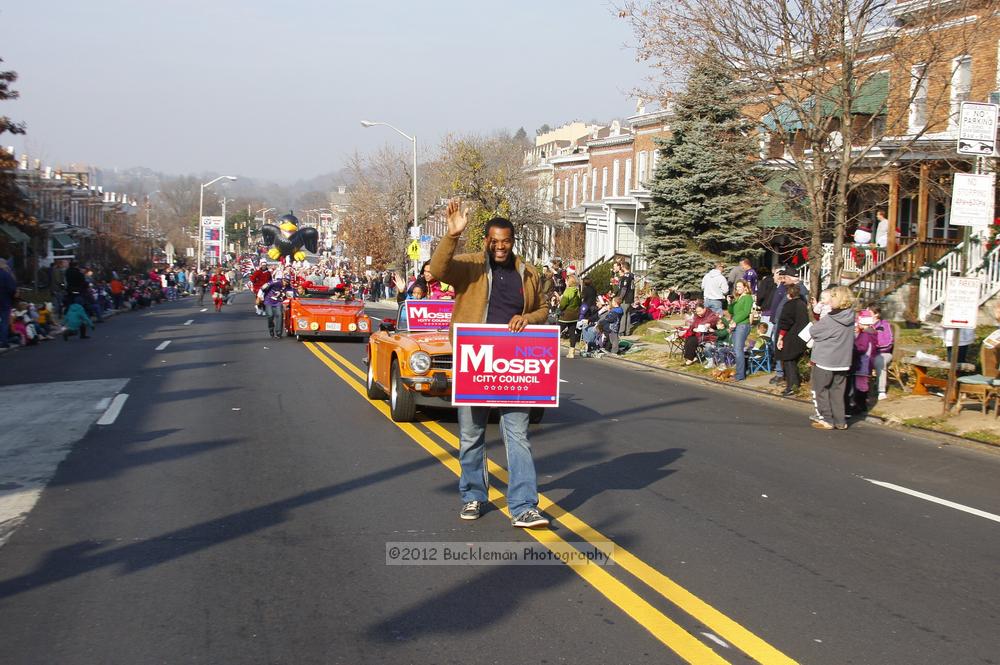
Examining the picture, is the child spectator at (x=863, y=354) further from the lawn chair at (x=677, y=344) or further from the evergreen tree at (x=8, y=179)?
the evergreen tree at (x=8, y=179)

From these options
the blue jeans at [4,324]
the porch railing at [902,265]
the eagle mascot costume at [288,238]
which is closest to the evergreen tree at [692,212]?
the porch railing at [902,265]

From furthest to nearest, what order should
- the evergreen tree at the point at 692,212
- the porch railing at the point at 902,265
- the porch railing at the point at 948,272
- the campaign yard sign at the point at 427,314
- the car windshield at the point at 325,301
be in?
the evergreen tree at the point at 692,212, the car windshield at the point at 325,301, the porch railing at the point at 902,265, the porch railing at the point at 948,272, the campaign yard sign at the point at 427,314

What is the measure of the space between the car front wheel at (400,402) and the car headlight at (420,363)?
0.27 m

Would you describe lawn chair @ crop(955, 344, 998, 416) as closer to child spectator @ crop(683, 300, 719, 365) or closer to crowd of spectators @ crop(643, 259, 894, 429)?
crowd of spectators @ crop(643, 259, 894, 429)

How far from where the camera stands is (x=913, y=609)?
221 inches

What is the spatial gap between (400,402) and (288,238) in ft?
138

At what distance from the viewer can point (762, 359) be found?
59.0 ft

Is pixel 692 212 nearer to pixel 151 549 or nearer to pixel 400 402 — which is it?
pixel 400 402

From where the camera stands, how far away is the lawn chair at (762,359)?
17.8 m

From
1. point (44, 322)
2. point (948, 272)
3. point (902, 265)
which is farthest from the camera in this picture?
point (44, 322)

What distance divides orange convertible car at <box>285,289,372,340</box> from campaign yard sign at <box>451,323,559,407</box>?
1657cm

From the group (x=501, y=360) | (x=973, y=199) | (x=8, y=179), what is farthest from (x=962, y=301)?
(x=8, y=179)

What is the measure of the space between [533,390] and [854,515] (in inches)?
111

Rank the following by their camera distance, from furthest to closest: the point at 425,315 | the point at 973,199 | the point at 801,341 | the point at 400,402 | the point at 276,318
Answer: the point at 276,318
the point at 801,341
the point at 425,315
the point at 973,199
the point at 400,402
